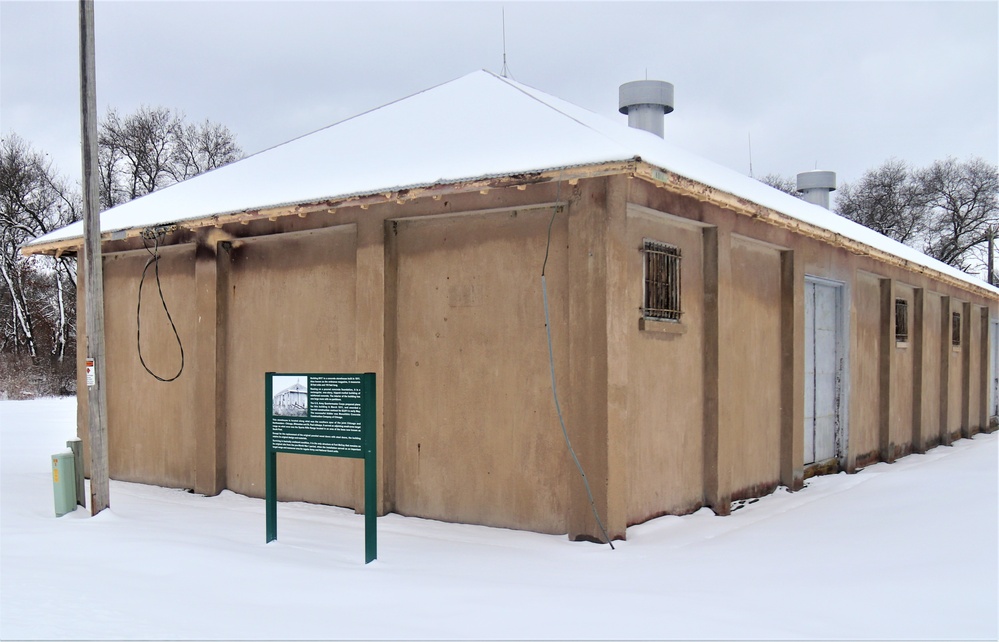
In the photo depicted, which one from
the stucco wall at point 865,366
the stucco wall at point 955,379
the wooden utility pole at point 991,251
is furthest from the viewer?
the wooden utility pole at point 991,251

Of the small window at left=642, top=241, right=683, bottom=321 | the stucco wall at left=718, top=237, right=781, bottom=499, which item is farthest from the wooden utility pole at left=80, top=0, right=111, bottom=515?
the stucco wall at left=718, top=237, right=781, bottom=499

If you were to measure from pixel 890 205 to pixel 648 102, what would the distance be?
41.8 meters

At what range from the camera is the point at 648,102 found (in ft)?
49.9

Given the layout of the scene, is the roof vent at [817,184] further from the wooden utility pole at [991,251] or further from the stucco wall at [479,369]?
the wooden utility pole at [991,251]

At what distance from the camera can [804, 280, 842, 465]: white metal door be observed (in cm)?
1223

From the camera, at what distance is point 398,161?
9164 mm

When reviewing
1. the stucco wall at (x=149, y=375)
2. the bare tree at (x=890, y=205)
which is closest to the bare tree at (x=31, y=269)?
the stucco wall at (x=149, y=375)

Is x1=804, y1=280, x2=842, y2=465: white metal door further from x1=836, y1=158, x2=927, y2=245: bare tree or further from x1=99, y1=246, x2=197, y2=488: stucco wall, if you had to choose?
x1=836, y1=158, x2=927, y2=245: bare tree

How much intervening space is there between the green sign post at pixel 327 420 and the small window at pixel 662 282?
9.82ft

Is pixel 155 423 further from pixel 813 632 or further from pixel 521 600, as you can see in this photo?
pixel 813 632

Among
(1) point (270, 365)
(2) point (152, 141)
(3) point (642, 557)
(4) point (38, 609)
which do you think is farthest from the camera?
(2) point (152, 141)

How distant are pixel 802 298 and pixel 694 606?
6.72m

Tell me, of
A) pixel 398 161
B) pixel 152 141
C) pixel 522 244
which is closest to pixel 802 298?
pixel 522 244

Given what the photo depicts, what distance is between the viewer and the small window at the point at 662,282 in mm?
8547
